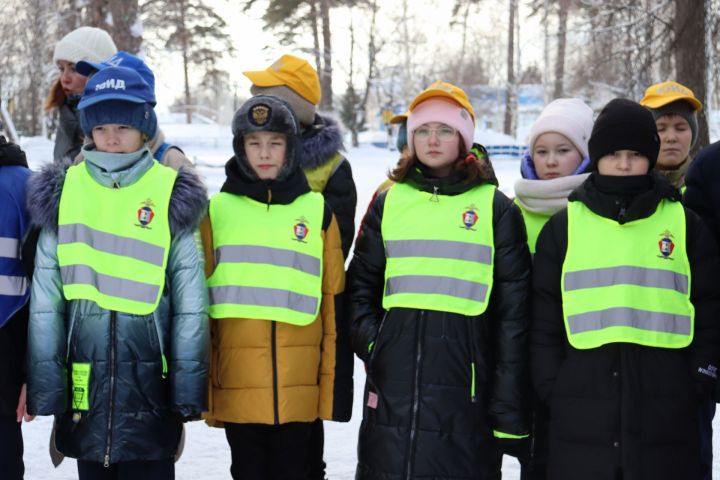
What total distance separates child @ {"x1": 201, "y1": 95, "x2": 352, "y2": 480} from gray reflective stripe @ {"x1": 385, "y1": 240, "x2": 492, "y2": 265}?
320mm

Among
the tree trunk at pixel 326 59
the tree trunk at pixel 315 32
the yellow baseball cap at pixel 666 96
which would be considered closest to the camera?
the yellow baseball cap at pixel 666 96

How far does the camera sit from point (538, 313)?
2982 millimetres

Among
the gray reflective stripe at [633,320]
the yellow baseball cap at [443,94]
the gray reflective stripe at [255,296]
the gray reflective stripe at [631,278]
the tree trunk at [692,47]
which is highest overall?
the tree trunk at [692,47]

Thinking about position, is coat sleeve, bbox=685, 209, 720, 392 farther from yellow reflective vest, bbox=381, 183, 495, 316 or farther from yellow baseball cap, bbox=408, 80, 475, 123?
yellow baseball cap, bbox=408, 80, 475, 123

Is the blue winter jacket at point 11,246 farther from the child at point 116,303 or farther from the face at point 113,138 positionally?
the face at point 113,138

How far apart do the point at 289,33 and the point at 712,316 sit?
28843 mm

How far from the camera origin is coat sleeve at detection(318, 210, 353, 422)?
10.8 feet

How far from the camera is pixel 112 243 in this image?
9.75ft

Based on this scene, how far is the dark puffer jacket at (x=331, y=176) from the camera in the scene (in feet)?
13.3

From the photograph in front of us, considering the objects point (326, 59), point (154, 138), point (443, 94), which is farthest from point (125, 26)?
point (326, 59)

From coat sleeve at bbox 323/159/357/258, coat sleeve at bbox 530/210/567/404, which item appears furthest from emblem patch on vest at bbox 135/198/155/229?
coat sleeve at bbox 530/210/567/404

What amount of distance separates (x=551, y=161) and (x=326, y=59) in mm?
28352

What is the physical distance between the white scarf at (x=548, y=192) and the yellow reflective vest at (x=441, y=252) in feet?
0.86

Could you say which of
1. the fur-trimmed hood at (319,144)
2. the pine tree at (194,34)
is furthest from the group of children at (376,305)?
the pine tree at (194,34)
